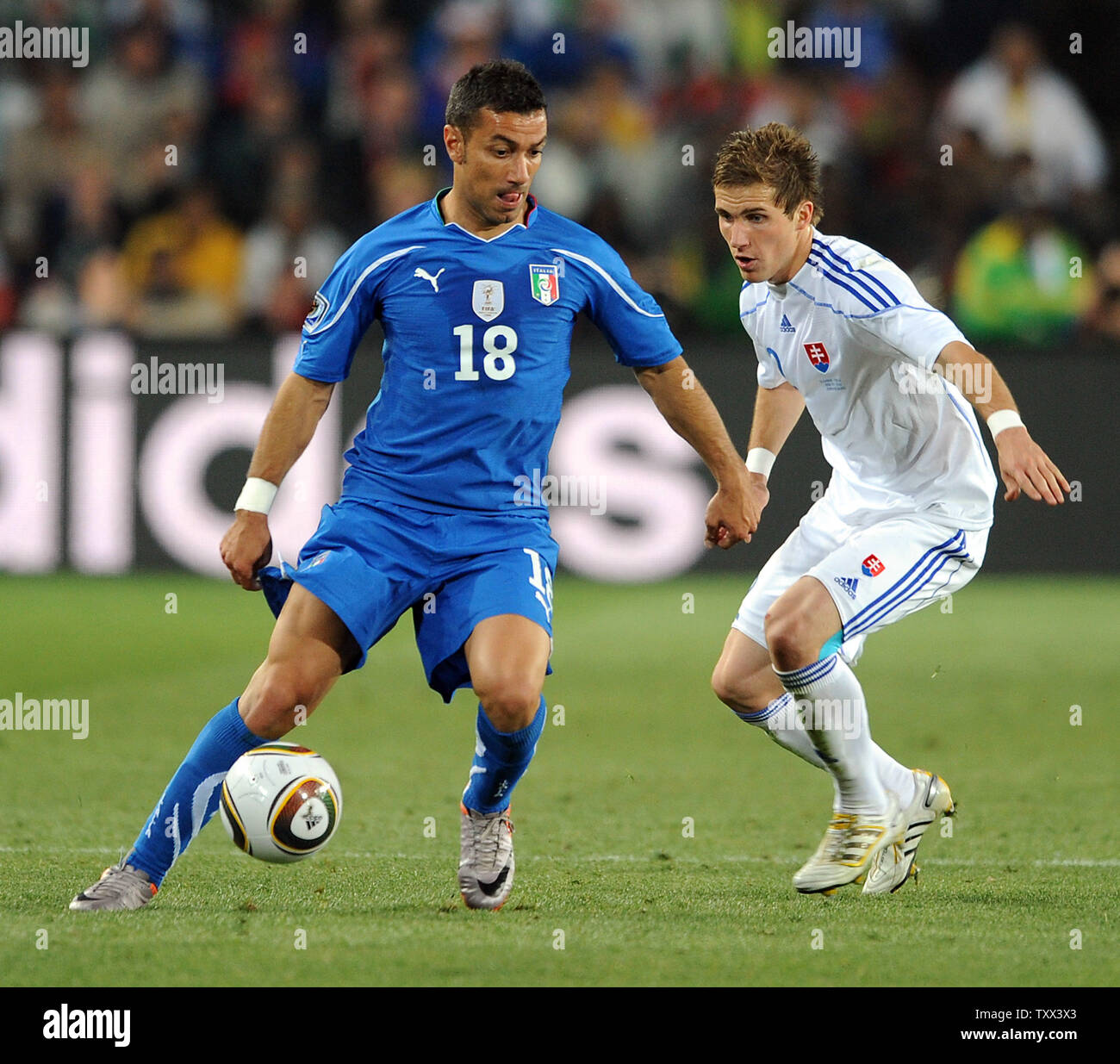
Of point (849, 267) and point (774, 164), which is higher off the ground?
point (774, 164)

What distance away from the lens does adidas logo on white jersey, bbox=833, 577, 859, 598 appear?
5.14m

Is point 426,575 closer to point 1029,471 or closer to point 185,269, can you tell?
point 1029,471

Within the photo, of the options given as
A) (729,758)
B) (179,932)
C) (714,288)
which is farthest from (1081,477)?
(179,932)

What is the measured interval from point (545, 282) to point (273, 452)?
0.86 metres

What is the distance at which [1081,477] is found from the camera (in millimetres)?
11781

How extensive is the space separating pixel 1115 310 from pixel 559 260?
8.33 m

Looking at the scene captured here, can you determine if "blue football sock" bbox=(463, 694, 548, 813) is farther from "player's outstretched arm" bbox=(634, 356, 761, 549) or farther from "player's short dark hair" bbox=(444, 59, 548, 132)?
"player's short dark hair" bbox=(444, 59, 548, 132)

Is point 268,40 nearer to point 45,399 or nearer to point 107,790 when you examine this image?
point 45,399

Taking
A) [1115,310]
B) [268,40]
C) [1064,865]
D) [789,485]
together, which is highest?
[268,40]

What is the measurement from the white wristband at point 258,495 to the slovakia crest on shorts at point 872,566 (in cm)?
170

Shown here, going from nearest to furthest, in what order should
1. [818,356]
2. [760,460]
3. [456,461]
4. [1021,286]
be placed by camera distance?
[456,461] → [818,356] → [760,460] → [1021,286]

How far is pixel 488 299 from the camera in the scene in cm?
484

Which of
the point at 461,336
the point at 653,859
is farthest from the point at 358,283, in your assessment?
the point at 653,859

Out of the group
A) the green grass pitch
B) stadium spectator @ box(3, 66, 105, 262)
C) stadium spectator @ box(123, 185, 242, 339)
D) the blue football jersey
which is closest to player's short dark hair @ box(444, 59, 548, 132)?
the blue football jersey
